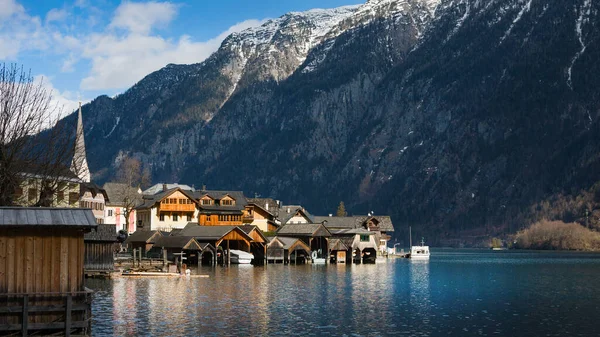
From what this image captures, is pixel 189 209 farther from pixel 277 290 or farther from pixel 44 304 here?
pixel 44 304

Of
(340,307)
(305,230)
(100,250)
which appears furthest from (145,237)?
(340,307)

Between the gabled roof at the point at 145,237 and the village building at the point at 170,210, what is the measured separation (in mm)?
16277

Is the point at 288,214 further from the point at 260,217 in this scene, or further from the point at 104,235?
the point at 104,235

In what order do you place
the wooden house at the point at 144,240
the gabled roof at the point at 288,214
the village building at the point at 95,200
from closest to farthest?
the village building at the point at 95,200 → the wooden house at the point at 144,240 → the gabled roof at the point at 288,214

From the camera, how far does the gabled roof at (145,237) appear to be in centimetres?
14538

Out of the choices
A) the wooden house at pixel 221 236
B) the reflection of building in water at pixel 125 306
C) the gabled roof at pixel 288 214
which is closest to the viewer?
the reflection of building in water at pixel 125 306

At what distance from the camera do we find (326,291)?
280 feet

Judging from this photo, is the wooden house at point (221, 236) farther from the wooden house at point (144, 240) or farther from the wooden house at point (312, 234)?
the wooden house at point (312, 234)

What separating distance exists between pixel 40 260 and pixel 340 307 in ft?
107

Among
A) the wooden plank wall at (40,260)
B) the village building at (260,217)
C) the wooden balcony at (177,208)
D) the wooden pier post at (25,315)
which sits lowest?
the wooden pier post at (25,315)

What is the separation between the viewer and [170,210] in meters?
166

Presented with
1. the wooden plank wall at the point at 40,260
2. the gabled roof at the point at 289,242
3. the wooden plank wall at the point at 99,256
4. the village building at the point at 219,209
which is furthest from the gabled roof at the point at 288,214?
the wooden plank wall at the point at 40,260

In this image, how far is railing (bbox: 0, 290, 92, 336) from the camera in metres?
41.2

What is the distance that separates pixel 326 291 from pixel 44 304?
46340 millimetres
